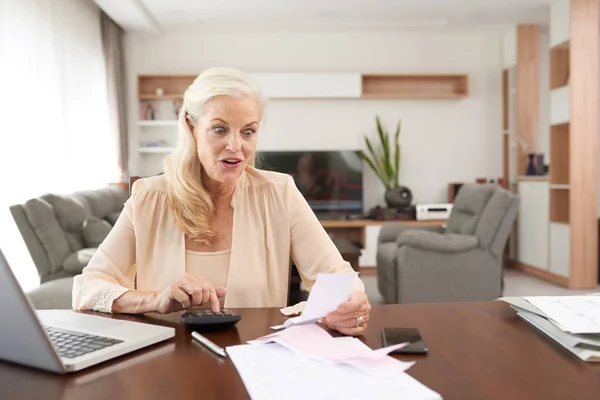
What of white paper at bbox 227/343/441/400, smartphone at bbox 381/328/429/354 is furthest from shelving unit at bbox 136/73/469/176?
white paper at bbox 227/343/441/400

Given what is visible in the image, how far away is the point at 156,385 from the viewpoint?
76 cm

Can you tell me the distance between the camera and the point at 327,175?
6.47m

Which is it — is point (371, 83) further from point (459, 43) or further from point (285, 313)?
point (285, 313)

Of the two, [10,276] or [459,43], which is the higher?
[459,43]

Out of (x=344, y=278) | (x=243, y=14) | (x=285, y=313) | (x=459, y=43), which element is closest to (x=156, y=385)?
(x=344, y=278)

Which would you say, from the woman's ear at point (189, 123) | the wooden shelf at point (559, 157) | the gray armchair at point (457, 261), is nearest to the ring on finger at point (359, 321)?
the woman's ear at point (189, 123)

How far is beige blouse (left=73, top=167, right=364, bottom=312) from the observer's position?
1.53m

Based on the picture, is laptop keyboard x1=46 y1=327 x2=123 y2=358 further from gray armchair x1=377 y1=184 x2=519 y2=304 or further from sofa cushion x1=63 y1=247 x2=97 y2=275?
gray armchair x1=377 y1=184 x2=519 y2=304

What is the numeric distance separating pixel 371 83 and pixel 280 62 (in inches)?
41.0

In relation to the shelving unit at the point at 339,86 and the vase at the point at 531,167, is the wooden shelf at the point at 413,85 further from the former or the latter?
the vase at the point at 531,167

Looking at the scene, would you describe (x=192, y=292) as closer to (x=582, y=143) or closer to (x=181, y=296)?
(x=181, y=296)

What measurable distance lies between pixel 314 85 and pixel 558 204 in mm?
2736

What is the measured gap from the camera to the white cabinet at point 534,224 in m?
5.57

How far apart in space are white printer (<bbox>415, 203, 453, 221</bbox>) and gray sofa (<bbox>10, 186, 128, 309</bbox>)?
3459 mm
